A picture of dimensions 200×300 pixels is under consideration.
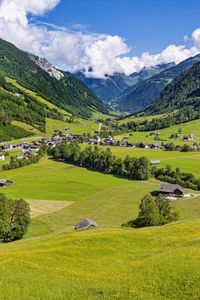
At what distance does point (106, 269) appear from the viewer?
152ft

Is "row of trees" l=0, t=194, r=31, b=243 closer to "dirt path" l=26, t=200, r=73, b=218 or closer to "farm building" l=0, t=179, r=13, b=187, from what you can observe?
"dirt path" l=26, t=200, r=73, b=218

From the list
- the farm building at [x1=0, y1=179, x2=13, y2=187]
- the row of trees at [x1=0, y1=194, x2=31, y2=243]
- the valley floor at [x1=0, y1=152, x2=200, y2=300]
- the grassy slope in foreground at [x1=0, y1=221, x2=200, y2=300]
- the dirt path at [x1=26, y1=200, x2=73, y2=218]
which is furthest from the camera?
the farm building at [x1=0, y1=179, x2=13, y2=187]

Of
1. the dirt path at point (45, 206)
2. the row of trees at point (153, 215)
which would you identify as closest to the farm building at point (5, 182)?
the dirt path at point (45, 206)

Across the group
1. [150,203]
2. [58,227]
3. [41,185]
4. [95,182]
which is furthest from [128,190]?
[150,203]

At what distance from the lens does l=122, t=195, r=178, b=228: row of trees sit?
95.1m

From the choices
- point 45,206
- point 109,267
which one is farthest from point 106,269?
point 45,206

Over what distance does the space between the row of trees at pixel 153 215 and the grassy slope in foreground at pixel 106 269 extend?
33071mm

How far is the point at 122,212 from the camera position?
433ft

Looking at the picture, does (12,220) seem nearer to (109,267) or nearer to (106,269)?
(109,267)

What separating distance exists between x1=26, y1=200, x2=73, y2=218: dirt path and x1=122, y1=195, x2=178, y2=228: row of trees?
48.6 m

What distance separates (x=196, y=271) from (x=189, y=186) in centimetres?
15354

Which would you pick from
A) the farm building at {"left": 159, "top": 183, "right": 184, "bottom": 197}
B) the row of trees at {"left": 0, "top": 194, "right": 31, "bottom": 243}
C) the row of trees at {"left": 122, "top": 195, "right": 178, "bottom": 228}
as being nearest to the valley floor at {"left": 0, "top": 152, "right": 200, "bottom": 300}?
the row of trees at {"left": 122, "top": 195, "right": 178, "bottom": 228}

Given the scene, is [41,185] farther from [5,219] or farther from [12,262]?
[12,262]

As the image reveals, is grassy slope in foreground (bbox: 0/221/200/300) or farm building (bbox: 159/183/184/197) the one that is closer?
grassy slope in foreground (bbox: 0/221/200/300)
